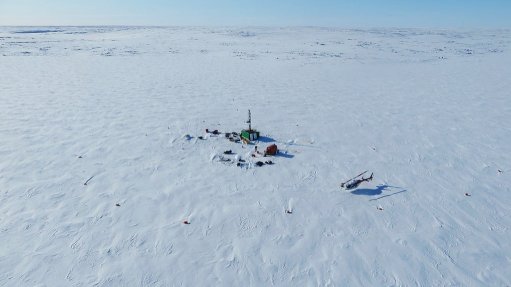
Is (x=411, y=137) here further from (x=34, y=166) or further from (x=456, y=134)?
(x=34, y=166)

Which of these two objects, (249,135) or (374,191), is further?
(249,135)

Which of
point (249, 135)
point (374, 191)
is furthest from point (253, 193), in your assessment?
point (249, 135)

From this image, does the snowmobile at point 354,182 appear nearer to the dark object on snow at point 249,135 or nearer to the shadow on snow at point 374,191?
the shadow on snow at point 374,191

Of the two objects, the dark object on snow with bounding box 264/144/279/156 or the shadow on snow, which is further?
the dark object on snow with bounding box 264/144/279/156

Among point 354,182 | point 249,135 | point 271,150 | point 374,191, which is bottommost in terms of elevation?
point 374,191

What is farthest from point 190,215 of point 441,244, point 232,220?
point 441,244

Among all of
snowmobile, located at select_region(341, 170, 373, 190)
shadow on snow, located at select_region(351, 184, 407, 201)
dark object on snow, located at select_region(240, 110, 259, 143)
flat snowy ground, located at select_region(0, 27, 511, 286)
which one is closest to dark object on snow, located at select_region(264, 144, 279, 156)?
flat snowy ground, located at select_region(0, 27, 511, 286)

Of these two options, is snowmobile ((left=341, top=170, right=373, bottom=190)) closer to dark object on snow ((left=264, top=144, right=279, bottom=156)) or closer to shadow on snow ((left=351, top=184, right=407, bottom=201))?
shadow on snow ((left=351, top=184, right=407, bottom=201))

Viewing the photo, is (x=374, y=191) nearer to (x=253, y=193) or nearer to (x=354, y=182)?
(x=354, y=182)
